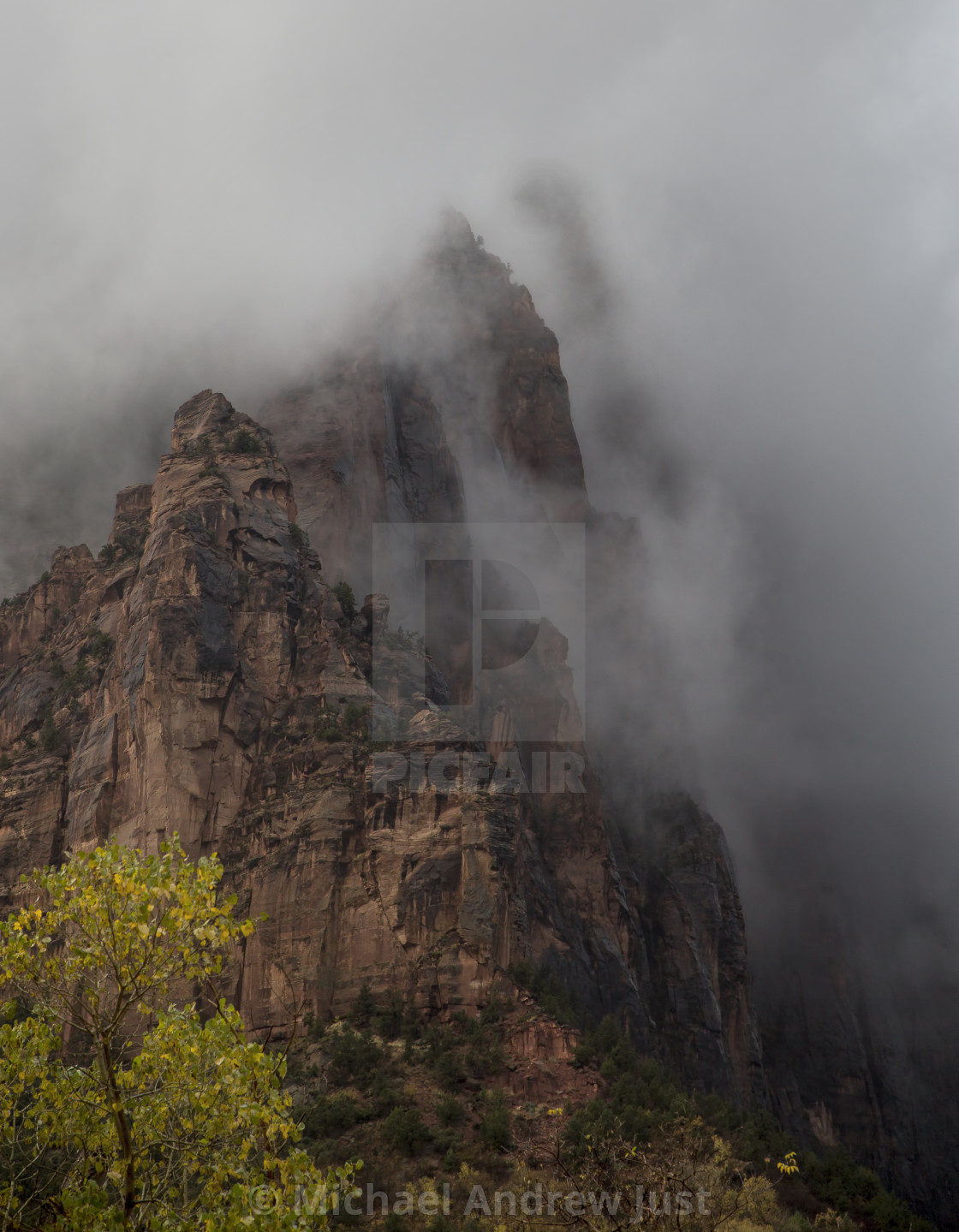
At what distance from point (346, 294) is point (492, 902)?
85563 millimetres

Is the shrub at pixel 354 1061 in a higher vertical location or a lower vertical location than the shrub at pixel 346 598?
lower

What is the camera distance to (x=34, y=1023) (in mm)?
20328

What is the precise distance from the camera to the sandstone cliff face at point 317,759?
70.3 m

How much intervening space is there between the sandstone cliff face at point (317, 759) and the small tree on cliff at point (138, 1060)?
887 inches

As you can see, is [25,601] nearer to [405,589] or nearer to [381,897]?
[405,589]

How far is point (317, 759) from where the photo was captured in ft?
253

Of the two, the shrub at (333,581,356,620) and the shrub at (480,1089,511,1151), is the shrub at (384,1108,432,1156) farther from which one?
the shrub at (333,581,356,620)

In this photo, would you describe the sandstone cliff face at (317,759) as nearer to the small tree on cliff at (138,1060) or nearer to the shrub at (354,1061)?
the shrub at (354,1061)

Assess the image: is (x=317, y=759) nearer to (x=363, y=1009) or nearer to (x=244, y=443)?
(x=363, y=1009)

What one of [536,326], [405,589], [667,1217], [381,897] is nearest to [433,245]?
[536,326]

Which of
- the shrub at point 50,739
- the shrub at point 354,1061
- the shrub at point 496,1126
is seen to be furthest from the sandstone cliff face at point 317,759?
the shrub at point 496,1126

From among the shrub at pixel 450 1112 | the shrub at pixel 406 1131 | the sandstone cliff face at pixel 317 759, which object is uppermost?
the sandstone cliff face at pixel 317 759

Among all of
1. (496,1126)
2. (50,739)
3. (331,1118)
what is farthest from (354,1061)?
(50,739)

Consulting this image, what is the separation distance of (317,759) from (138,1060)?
57343 millimetres
